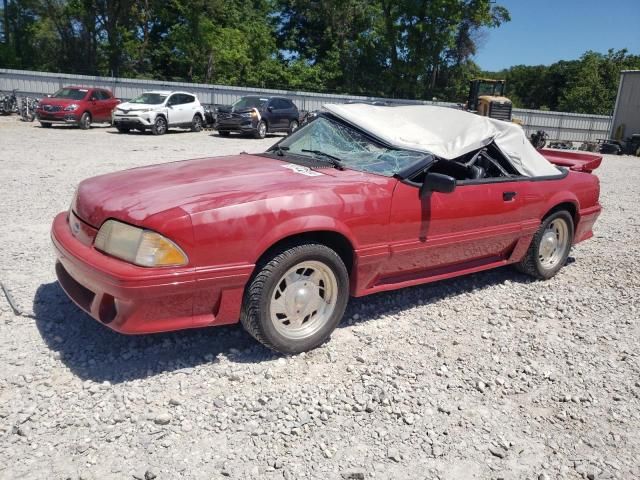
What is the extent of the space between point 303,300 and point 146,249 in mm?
1051

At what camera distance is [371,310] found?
4.22 m

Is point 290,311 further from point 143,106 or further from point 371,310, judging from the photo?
point 143,106

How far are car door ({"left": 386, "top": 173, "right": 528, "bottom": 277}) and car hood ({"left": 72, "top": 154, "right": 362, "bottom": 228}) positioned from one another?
46 centimetres

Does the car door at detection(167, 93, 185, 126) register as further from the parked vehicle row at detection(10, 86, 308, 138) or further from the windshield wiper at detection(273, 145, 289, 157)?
the windshield wiper at detection(273, 145, 289, 157)

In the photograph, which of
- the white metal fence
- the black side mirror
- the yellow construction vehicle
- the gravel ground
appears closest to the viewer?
the gravel ground

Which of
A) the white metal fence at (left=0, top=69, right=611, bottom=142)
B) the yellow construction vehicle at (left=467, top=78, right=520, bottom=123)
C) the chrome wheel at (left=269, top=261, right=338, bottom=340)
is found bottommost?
the chrome wheel at (left=269, top=261, right=338, bottom=340)

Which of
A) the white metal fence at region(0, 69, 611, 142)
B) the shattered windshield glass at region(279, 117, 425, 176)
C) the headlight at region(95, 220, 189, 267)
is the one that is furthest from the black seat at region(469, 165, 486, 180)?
the white metal fence at region(0, 69, 611, 142)

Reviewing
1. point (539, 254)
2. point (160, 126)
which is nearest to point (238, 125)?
point (160, 126)

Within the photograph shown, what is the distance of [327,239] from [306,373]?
86cm

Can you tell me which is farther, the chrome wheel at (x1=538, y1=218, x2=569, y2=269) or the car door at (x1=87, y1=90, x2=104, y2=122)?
the car door at (x1=87, y1=90, x2=104, y2=122)

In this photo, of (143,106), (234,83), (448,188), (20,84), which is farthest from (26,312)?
(234,83)

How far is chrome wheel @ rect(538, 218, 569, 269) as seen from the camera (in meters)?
5.13

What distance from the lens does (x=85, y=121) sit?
19.5m

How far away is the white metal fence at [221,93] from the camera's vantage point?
24.2m
